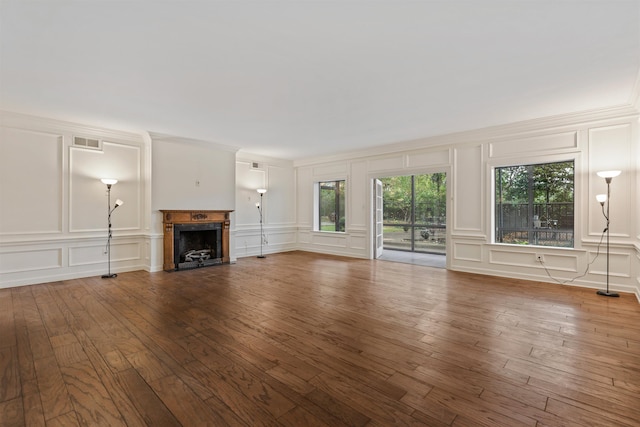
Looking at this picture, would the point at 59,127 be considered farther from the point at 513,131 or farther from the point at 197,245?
the point at 513,131

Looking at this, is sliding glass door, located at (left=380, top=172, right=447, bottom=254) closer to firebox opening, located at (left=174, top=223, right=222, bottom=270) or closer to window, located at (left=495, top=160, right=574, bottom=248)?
window, located at (left=495, top=160, right=574, bottom=248)

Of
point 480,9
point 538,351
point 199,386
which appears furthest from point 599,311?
point 199,386

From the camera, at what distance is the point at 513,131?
5082mm

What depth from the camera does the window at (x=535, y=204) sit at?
494 centimetres

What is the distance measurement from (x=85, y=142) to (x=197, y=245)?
288 centimetres

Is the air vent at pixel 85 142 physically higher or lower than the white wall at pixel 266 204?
higher

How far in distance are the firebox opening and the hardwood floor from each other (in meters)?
1.85

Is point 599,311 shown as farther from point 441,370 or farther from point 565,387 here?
point 441,370

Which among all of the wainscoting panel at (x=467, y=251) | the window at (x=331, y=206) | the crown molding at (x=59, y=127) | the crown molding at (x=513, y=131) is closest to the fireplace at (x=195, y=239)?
the crown molding at (x=59, y=127)

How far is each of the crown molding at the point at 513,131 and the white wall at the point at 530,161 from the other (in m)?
0.01

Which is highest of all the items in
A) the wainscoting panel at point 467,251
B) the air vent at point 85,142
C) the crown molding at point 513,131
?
the crown molding at point 513,131

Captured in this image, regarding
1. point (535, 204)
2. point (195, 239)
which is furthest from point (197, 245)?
point (535, 204)

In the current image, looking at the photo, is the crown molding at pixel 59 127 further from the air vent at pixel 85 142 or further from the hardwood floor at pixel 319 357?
the hardwood floor at pixel 319 357

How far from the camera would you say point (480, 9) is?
7.12 ft
